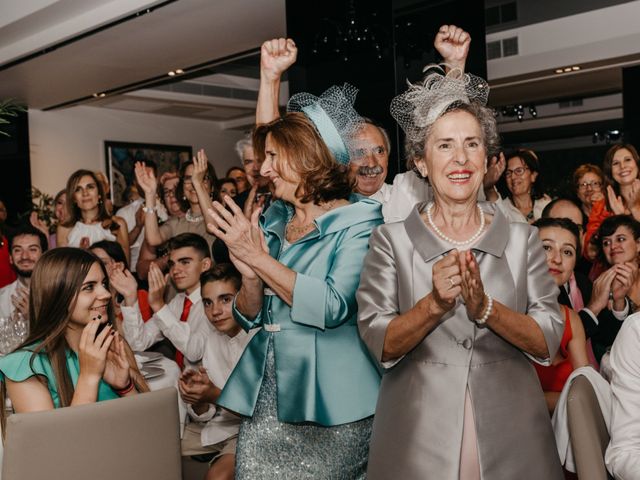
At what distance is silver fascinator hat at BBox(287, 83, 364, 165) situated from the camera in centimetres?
208

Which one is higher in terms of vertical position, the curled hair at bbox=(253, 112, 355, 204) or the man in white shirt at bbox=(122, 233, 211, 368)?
the curled hair at bbox=(253, 112, 355, 204)

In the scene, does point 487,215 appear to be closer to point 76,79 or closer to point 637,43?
point 637,43

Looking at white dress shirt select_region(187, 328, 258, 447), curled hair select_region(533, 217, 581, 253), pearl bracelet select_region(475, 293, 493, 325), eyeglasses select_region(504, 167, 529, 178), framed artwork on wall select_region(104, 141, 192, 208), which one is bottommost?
white dress shirt select_region(187, 328, 258, 447)

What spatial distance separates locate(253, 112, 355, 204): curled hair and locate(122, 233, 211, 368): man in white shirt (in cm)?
189

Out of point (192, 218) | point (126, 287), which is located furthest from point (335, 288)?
point (192, 218)

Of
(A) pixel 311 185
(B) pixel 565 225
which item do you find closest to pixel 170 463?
(A) pixel 311 185

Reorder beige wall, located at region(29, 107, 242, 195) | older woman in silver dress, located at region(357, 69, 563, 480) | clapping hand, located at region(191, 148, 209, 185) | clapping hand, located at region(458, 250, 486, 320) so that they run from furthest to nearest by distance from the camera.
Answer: beige wall, located at region(29, 107, 242, 195), clapping hand, located at region(191, 148, 209, 185), older woman in silver dress, located at region(357, 69, 563, 480), clapping hand, located at region(458, 250, 486, 320)

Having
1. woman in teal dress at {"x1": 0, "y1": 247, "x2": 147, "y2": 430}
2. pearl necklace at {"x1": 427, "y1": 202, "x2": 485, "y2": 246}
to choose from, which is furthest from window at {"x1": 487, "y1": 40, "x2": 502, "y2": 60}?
pearl necklace at {"x1": 427, "y1": 202, "x2": 485, "y2": 246}

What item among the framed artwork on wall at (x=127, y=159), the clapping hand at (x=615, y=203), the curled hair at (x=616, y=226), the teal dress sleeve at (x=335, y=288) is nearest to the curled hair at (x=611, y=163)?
the clapping hand at (x=615, y=203)

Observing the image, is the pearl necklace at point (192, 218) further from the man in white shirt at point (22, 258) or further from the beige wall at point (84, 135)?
the beige wall at point (84, 135)

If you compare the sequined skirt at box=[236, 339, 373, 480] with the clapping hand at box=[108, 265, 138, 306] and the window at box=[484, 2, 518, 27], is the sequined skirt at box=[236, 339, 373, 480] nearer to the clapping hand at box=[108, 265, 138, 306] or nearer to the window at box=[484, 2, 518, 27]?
the clapping hand at box=[108, 265, 138, 306]

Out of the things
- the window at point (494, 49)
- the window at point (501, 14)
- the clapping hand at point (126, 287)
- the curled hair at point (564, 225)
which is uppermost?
the window at point (501, 14)

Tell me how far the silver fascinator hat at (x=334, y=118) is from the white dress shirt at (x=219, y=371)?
1.23 metres

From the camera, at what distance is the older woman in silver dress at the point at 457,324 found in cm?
162
